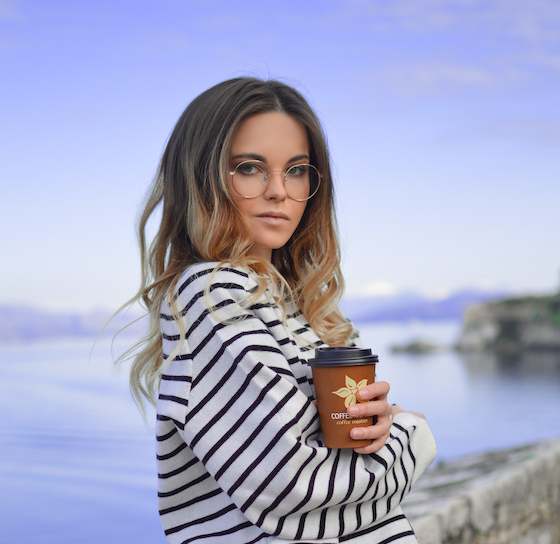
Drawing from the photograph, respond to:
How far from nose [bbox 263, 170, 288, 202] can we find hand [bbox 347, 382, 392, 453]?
537 millimetres

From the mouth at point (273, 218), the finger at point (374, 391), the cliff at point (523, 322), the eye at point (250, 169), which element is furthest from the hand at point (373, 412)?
the cliff at point (523, 322)

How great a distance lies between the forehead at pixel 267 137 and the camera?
1.41 metres

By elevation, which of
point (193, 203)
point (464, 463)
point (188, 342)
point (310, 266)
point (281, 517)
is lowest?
point (464, 463)

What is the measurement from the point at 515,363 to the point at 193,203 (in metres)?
16.6

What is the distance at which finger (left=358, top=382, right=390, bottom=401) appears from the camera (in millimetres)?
1123

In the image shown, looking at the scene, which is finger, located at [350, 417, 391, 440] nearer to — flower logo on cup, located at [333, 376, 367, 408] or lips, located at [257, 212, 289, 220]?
flower logo on cup, located at [333, 376, 367, 408]

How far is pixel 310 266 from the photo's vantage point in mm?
1740

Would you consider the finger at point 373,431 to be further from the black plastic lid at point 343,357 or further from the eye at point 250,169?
the eye at point 250,169

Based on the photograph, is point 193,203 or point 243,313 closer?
point 243,313

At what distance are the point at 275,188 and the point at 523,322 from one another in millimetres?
17355

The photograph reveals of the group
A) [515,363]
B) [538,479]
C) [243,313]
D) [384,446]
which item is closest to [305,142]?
[243,313]

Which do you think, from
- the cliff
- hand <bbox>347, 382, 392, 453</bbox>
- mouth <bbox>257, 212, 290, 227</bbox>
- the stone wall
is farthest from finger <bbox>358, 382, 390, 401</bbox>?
the cliff

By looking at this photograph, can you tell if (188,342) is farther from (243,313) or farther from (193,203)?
(193,203)

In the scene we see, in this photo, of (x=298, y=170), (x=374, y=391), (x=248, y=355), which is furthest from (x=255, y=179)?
(x=374, y=391)
